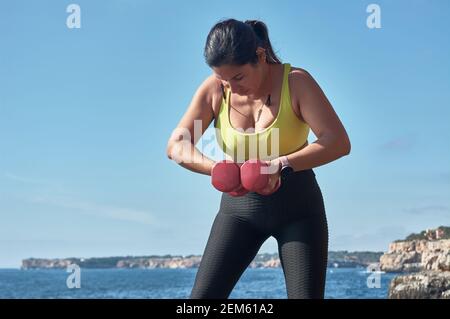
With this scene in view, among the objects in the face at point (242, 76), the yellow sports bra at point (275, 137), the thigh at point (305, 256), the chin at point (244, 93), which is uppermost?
the face at point (242, 76)

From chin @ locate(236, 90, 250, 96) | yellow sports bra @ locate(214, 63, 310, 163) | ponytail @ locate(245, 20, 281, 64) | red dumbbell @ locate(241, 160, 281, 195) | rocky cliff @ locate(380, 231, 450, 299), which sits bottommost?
red dumbbell @ locate(241, 160, 281, 195)

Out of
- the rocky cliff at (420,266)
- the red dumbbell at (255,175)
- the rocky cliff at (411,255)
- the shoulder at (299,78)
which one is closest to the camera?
the red dumbbell at (255,175)

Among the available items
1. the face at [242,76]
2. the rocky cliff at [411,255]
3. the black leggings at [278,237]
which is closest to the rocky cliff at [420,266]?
the rocky cliff at [411,255]

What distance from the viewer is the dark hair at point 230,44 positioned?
317cm

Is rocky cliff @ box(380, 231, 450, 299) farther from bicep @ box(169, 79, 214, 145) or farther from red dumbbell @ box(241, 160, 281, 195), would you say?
red dumbbell @ box(241, 160, 281, 195)

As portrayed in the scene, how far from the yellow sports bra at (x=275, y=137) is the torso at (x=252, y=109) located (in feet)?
0.11

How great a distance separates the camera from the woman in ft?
10.9

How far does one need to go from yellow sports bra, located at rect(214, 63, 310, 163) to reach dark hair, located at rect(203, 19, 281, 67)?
0.28 m

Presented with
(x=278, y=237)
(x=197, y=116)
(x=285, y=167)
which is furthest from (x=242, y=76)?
(x=278, y=237)

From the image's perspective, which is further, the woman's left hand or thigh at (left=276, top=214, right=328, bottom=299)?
thigh at (left=276, top=214, right=328, bottom=299)

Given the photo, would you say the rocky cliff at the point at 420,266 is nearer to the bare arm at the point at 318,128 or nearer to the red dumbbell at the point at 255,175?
the bare arm at the point at 318,128

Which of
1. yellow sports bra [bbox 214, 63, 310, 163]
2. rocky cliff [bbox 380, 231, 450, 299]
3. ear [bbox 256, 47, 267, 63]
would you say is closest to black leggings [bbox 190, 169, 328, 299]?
yellow sports bra [bbox 214, 63, 310, 163]
